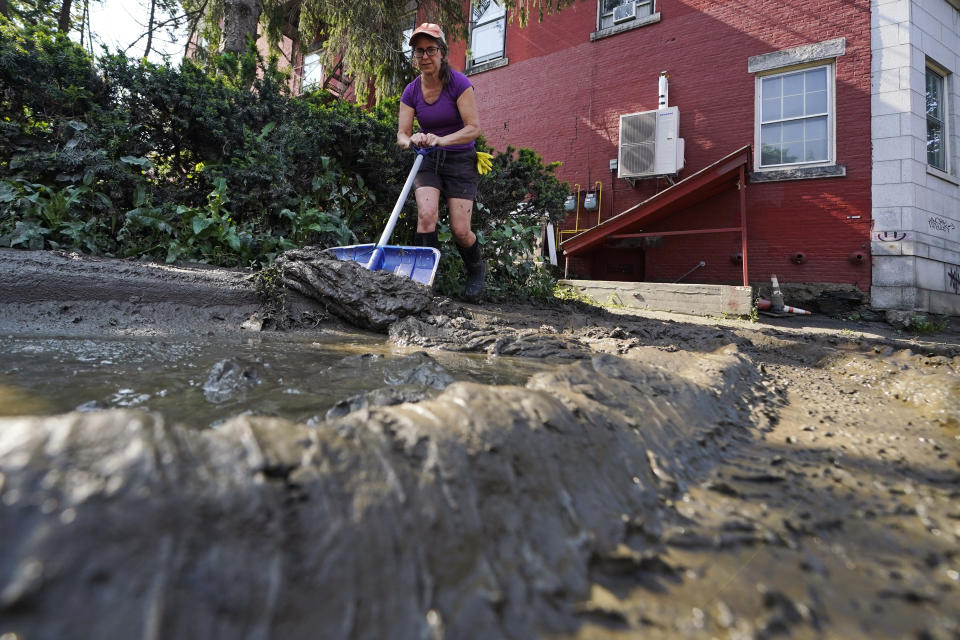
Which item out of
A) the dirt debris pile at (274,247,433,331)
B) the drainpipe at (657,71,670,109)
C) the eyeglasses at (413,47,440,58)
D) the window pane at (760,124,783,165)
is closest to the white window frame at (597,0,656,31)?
the drainpipe at (657,71,670,109)

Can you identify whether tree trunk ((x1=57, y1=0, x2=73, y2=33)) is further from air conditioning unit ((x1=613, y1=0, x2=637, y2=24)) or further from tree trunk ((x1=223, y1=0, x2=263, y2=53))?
air conditioning unit ((x1=613, y1=0, x2=637, y2=24))

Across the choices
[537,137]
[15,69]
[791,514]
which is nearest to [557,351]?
[791,514]

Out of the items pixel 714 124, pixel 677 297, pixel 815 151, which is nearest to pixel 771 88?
pixel 714 124

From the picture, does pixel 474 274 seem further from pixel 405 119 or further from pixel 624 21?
pixel 624 21

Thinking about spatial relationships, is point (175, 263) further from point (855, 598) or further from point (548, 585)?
point (855, 598)

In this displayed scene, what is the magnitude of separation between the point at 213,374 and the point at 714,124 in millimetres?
8953

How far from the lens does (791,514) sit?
103 centimetres

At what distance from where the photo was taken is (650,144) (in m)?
8.48

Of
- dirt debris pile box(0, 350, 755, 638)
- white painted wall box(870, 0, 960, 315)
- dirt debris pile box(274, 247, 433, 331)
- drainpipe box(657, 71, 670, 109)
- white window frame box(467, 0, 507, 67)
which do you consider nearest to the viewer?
dirt debris pile box(0, 350, 755, 638)

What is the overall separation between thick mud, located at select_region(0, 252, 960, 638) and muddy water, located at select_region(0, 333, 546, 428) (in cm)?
33

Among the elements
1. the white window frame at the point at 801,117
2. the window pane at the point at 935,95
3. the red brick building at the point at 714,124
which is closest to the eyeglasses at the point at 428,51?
the red brick building at the point at 714,124

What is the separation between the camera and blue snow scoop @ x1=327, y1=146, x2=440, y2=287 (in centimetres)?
369

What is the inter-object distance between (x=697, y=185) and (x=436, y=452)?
778 cm

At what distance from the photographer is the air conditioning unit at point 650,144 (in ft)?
27.2
